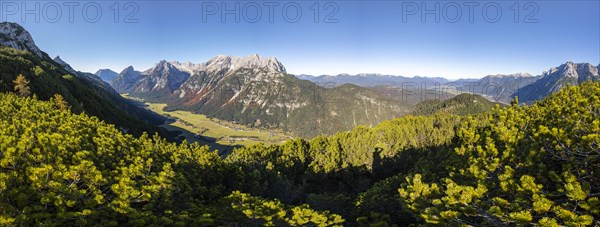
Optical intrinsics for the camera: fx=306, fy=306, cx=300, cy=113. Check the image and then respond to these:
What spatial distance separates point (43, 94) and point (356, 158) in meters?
100

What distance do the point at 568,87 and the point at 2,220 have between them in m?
52.9

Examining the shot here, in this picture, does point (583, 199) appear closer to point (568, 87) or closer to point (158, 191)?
point (568, 87)

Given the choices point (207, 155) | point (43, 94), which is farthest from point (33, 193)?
point (43, 94)

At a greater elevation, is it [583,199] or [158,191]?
[583,199]

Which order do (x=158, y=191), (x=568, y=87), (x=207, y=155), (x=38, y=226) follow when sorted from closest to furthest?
(x=38, y=226), (x=158, y=191), (x=568, y=87), (x=207, y=155)

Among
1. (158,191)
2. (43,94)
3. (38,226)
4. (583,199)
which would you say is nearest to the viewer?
(583,199)

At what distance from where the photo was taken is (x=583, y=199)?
683 inches

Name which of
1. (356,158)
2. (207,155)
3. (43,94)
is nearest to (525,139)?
(207,155)

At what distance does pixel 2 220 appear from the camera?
17.5 meters

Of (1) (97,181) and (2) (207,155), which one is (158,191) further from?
(2) (207,155)

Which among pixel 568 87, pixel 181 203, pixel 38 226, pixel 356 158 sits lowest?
pixel 356 158

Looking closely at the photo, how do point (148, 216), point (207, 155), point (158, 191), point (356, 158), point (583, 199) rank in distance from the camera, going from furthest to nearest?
point (356, 158) < point (207, 155) < point (158, 191) < point (148, 216) < point (583, 199)

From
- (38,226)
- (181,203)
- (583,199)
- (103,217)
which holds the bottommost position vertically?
(181,203)

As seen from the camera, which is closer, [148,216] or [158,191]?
[148,216]
